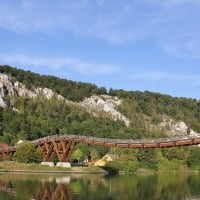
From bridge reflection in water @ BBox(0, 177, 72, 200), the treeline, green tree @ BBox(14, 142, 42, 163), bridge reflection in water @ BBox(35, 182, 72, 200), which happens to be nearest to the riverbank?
green tree @ BBox(14, 142, 42, 163)

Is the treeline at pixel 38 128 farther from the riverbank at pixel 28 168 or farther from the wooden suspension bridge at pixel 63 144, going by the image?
the riverbank at pixel 28 168

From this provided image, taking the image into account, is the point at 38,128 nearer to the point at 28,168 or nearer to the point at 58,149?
the point at 58,149

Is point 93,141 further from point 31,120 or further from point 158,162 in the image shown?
point 31,120

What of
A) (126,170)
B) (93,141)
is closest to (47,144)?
(93,141)

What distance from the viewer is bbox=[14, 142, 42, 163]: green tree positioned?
90875 millimetres

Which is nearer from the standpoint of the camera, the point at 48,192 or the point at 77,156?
the point at 48,192

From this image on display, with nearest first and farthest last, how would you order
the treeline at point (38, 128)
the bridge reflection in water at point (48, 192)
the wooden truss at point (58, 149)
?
the bridge reflection in water at point (48, 192) < the wooden truss at point (58, 149) < the treeline at point (38, 128)

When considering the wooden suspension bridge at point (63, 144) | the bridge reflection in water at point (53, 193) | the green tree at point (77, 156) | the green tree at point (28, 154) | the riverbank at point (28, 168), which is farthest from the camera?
the green tree at point (77, 156)

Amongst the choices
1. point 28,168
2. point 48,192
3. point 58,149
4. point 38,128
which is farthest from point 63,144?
point 38,128

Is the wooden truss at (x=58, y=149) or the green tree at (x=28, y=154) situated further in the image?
the green tree at (x=28, y=154)

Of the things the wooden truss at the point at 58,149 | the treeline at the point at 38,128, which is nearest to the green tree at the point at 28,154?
the wooden truss at the point at 58,149

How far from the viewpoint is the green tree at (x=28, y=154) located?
298 feet

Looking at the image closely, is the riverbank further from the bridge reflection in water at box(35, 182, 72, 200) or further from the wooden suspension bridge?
the bridge reflection in water at box(35, 182, 72, 200)

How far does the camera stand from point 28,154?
91062mm
